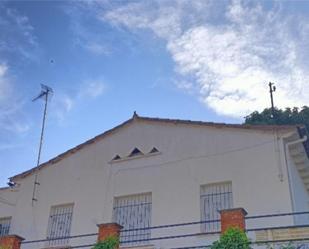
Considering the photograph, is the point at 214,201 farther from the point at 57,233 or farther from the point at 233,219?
the point at 57,233

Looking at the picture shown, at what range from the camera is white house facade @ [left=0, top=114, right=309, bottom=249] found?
15094 millimetres

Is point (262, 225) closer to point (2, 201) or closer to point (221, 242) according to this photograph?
point (221, 242)

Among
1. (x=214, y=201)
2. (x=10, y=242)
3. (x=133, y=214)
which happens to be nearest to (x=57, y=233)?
(x=10, y=242)

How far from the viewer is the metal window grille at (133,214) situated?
16.3 m

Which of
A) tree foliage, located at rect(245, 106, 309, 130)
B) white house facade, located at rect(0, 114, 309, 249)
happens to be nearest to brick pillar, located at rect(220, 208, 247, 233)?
white house facade, located at rect(0, 114, 309, 249)

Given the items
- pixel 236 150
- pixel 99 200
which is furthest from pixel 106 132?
pixel 236 150

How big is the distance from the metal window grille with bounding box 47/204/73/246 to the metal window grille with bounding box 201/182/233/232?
526 centimetres

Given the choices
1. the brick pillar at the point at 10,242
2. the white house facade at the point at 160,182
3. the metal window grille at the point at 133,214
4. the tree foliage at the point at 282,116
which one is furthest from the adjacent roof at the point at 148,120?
the tree foliage at the point at 282,116

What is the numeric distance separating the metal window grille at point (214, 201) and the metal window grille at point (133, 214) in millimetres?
2002

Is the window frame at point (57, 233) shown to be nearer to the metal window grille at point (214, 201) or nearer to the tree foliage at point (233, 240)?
the metal window grille at point (214, 201)

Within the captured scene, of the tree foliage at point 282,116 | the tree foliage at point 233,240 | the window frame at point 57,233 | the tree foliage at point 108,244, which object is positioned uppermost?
the tree foliage at point 282,116

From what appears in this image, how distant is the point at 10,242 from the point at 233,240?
785 cm

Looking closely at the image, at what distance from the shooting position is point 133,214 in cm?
1675

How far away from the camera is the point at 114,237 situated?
13.9 m
